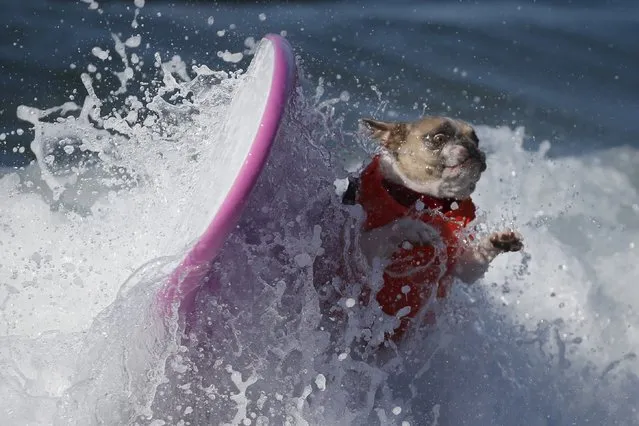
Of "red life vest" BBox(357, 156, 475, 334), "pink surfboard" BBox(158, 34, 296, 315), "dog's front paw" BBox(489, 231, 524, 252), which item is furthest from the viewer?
"red life vest" BBox(357, 156, 475, 334)

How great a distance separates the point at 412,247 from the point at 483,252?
27 cm

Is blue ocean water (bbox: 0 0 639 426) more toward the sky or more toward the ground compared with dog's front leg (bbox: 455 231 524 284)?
more toward the ground

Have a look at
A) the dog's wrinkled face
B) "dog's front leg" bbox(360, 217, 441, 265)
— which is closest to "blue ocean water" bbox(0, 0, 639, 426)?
"dog's front leg" bbox(360, 217, 441, 265)

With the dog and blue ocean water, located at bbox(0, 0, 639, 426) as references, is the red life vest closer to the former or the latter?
the dog

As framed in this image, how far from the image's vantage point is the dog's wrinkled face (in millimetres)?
3191

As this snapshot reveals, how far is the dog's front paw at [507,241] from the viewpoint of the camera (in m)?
3.17

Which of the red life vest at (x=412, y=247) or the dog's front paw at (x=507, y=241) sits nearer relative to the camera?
the dog's front paw at (x=507, y=241)

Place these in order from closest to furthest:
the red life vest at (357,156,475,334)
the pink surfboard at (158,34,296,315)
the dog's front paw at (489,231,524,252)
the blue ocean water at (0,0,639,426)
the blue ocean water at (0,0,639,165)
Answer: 1. the pink surfboard at (158,34,296,315)
2. the dog's front paw at (489,231,524,252)
3. the red life vest at (357,156,475,334)
4. the blue ocean water at (0,0,639,426)
5. the blue ocean water at (0,0,639,165)

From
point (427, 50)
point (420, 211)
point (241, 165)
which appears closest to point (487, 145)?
point (427, 50)

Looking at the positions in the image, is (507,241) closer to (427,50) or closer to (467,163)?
(467,163)

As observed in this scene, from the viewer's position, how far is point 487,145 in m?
5.54

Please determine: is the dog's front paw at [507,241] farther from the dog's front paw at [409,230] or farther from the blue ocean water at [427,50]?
the blue ocean water at [427,50]

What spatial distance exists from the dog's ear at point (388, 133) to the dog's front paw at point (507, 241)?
0.48m

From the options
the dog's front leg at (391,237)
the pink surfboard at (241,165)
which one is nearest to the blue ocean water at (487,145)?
the pink surfboard at (241,165)
